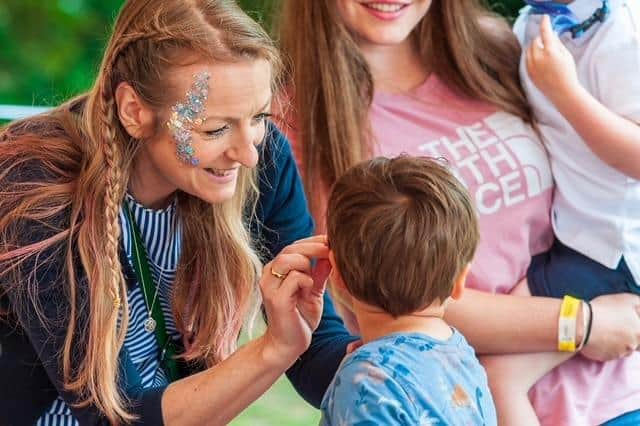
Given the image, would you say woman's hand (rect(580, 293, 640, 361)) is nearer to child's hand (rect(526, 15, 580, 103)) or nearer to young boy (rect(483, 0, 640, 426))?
young boy (rect(483, 0, 640, 426))

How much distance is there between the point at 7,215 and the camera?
63.4 inches

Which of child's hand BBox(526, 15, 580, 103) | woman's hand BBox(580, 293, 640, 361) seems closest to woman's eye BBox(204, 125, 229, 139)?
child's hand BBox(526, 15, 580, 103)

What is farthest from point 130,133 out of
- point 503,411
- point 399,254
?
point 503,411

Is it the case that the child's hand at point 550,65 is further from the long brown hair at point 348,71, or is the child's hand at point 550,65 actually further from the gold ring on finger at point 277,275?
the gold ring on finger at point 277,275

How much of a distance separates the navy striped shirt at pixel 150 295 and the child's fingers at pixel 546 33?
28.7 inches

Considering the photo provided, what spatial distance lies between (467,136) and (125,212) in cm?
70

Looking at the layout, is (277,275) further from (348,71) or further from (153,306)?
(348,71)

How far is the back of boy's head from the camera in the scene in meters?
1.44

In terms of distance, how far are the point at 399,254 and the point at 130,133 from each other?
488 mm

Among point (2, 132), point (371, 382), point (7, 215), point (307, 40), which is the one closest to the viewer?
point (371, 382)

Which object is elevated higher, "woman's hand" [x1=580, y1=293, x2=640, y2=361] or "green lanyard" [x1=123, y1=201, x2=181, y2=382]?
"green lanyard" [x1=123, y1=201, x2=181, y2=382]

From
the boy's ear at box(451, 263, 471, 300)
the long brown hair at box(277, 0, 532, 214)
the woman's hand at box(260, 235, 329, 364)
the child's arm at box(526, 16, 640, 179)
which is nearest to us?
the boy's ear at box(451, 263, 471, 300)

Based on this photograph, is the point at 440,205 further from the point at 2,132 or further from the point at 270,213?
the point at 2,132

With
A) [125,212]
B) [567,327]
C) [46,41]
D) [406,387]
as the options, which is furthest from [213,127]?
[46,41]
